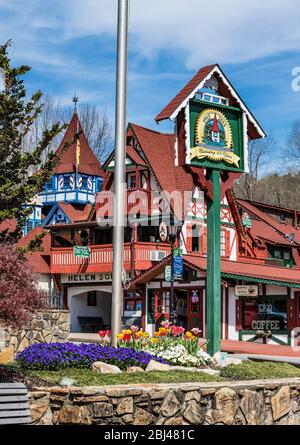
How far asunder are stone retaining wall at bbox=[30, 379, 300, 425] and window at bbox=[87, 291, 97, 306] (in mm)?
27660

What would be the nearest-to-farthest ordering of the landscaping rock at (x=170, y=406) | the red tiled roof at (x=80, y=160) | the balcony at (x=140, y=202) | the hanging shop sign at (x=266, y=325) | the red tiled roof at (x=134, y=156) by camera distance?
the landscaping rock at (x=170, y=406), the hanging shop sign at (x=266, y=325), the red tiled roof at (x=134, y=156), the balcony at (x=140, y=202), the red tiled roof at (x=80, y=160)

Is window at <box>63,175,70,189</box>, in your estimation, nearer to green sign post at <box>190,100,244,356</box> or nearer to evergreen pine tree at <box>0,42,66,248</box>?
evergreen pine tree at <box>0,42,66,248</box>

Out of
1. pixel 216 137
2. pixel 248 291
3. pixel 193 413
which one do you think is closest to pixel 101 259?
pixel 248 291

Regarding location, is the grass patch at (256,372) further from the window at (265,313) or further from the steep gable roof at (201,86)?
the window at (265,313)

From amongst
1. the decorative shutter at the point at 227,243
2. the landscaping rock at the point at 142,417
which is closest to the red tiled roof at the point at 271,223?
the decorative shutter at the point at 227,243

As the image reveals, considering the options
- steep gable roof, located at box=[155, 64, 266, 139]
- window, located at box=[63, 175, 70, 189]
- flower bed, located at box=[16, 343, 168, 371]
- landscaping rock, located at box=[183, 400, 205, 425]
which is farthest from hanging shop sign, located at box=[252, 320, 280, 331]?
window, located at box=[63, 175, 70, 189]

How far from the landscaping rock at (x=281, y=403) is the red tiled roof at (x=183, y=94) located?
5.78 m

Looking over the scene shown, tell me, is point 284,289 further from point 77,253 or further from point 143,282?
point 77,253

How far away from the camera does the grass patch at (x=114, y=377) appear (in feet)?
32.3

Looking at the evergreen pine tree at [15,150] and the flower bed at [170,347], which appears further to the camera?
the evergreen pine tree at [15,150]

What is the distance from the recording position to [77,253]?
34.6m

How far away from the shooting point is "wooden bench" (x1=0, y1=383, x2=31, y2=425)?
8523mm

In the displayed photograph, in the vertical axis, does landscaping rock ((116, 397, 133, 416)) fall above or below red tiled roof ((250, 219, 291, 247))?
below

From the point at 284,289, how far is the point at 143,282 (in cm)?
631
